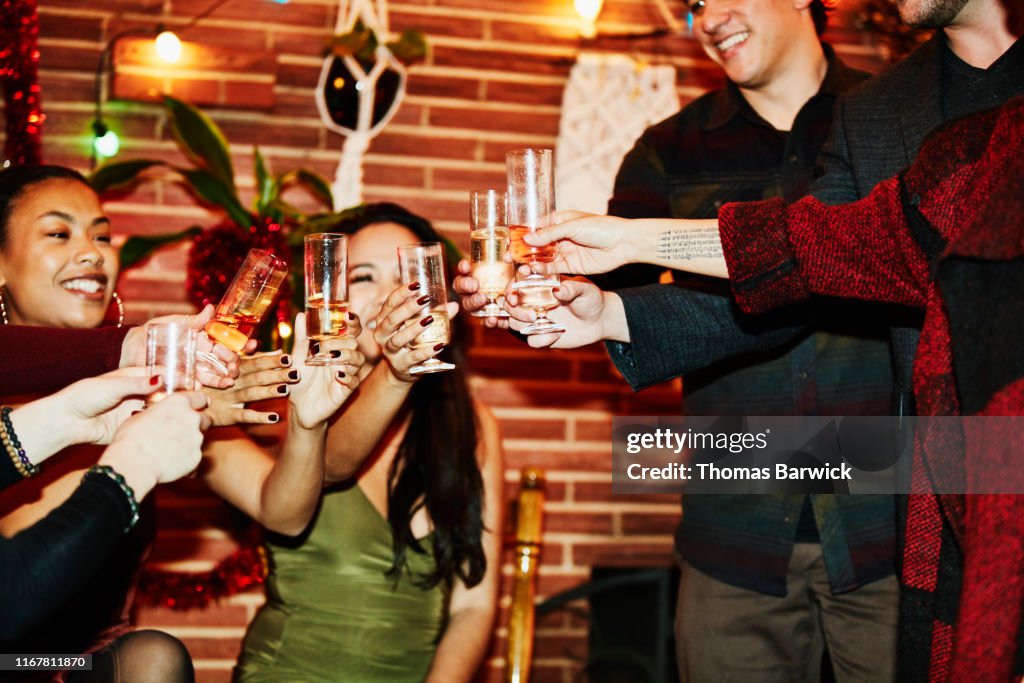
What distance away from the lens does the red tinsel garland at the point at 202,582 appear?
9.68 feet

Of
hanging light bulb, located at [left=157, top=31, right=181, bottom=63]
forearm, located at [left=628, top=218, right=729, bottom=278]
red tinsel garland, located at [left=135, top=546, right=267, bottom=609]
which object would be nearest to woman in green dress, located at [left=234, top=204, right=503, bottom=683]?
red tinsel garland, located at [left=135, top=546, right=267, bottom=609]

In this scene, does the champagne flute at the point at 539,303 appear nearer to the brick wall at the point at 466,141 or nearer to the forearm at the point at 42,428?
the forearm at the point at 42,428

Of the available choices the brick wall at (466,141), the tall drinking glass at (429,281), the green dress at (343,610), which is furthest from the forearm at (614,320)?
the brick wall at (466,141)

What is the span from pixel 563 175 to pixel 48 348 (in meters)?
1.78

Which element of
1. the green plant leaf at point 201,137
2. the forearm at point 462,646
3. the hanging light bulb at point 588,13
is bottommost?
the forearm at point 462,646

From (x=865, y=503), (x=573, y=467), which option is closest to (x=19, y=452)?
(x=865, y=503)

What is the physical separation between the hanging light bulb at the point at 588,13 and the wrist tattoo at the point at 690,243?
1684 mm

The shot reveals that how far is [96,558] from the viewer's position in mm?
1475

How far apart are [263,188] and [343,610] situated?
1317mm

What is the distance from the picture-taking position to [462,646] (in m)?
2.50

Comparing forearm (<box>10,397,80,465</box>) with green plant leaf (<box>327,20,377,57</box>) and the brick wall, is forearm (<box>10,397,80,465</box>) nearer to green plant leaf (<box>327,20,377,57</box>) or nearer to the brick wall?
the brick wall

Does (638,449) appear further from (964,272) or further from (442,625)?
(964,272)

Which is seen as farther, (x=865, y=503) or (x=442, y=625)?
(x=442, y=625)

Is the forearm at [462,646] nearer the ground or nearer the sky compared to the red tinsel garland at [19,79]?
nearer the ground
